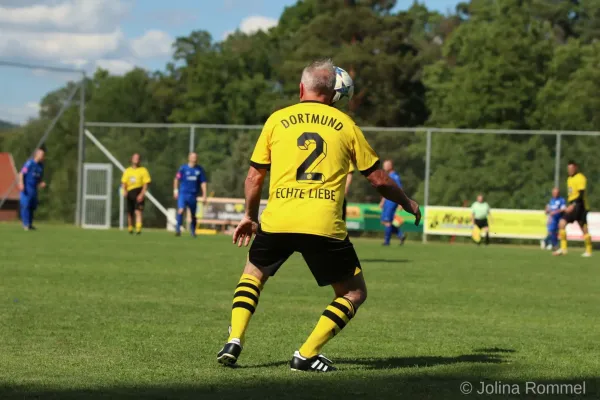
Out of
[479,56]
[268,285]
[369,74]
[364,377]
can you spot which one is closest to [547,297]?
[268,285]

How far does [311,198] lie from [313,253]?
0.35m

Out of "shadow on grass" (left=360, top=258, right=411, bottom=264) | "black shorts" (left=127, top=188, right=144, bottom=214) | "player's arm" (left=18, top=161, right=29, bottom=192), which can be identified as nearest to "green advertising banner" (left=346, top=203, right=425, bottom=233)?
"black shorts" (left=127, top=188, right=144, bottom=214)

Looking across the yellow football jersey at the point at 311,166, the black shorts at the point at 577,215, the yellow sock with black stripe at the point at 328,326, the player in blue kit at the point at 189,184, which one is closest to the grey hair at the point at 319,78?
the yellow football jersey at the point at 311,166

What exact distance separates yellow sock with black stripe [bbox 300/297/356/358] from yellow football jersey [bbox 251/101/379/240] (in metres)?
0.46

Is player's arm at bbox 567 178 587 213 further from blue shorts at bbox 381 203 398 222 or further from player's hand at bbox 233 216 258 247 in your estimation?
player's hand at bbox 233 216 258 247

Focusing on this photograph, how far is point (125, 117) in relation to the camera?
82438 millimetres

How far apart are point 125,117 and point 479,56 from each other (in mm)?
32588

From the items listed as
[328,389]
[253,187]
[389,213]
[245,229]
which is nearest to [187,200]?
[389,213]

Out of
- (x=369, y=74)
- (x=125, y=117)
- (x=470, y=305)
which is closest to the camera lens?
(x=470, y=305)

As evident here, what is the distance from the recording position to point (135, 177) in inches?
1142

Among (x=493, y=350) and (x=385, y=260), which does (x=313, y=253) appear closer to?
(x=493, y=350)

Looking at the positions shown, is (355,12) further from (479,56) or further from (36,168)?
(36,168)

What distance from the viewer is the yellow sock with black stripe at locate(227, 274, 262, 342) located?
6867 mm

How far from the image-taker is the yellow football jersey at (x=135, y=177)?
29.0 meters
